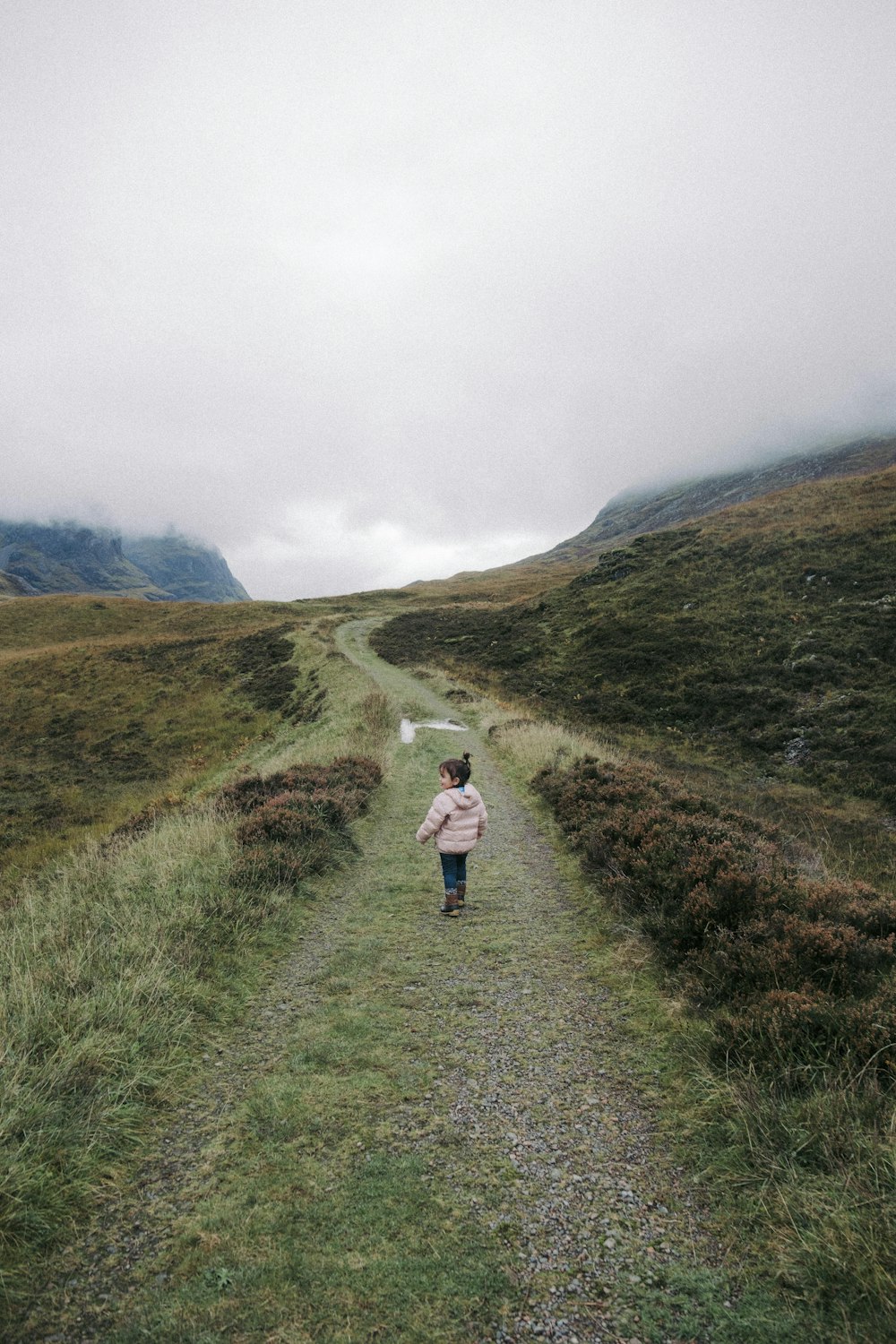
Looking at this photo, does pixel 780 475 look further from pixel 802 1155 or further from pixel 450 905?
pixel 802 1155

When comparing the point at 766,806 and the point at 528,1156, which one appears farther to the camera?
the point at 766,806

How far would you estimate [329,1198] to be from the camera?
3668mm

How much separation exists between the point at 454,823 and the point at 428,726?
15.8 meters

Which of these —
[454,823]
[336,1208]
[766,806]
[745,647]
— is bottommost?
[766,806]

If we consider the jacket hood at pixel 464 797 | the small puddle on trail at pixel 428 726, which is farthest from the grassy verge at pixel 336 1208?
the small puddle on trail at pixel 428 726

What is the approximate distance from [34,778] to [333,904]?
25873 mm

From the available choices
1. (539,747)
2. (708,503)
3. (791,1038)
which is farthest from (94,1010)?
(708,503)

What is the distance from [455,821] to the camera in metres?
8.29

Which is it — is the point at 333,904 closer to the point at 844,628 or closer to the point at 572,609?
the point at 844,628

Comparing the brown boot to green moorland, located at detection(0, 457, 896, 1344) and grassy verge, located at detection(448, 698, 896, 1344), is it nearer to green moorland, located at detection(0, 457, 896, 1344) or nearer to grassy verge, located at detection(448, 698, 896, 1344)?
green moorland, located at detection(0, 457, 896, 1344)

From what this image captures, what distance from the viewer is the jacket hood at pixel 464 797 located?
8.18m

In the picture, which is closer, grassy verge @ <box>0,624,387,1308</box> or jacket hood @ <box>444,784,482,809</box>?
grassy verge @ <box>0,624,387,1308</box>

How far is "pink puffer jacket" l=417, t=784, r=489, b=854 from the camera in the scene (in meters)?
8.20

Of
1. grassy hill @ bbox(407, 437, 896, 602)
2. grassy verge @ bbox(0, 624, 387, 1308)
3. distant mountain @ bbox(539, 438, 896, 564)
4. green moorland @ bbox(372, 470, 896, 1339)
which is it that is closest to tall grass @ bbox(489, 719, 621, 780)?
green moorland @ bbox(372, 470, 896, 1339)
